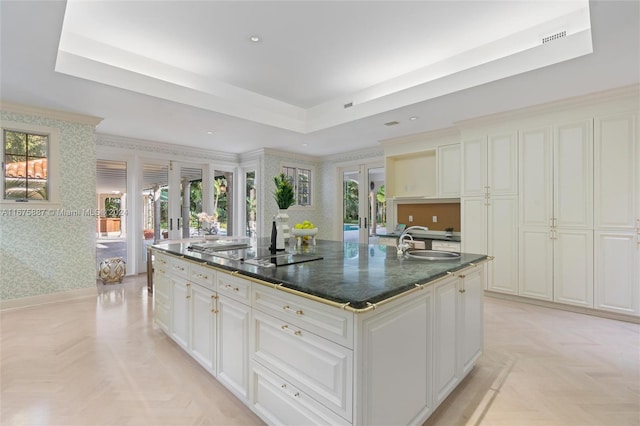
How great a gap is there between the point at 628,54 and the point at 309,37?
110 inches

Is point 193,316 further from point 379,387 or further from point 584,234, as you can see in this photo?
point 584,234

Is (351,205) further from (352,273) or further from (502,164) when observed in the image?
(352,273)

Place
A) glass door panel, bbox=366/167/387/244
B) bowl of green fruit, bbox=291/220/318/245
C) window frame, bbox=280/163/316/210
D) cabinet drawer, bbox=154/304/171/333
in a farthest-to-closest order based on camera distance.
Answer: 1. window frame, bbox=280/163/316/210
2. glass door panel, bbox=366/167/387/244
3. bowl of green fruit, bbox=291/220/318/245
4. cabinet drawer, bbox=154/304/171/333

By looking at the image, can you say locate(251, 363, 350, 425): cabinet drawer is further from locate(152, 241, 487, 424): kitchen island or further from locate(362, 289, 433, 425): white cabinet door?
locate(362, 289, 433, 425): white cabinet door

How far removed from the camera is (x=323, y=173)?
7.41 meters

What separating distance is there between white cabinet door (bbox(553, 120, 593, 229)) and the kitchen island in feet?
7.51

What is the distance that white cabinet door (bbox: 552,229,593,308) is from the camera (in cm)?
353

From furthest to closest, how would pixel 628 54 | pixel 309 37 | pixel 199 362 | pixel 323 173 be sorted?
pixel 323 173
pixel 309 37
pixel 628 54
pixel 199 362

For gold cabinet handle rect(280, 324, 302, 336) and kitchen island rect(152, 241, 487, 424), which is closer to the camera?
kitchen island rect(152, 241, 487, 424)

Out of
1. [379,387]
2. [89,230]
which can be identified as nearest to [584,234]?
[379,387]

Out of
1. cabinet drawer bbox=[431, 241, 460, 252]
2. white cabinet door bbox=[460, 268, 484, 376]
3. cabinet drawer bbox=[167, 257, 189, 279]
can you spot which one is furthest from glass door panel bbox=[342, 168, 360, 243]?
cabinet drawer bbox=[167, 257, 189, 279]

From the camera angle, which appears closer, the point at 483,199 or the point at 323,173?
the point at 483,199

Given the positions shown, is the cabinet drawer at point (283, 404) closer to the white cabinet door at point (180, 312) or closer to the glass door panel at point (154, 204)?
the white cabinet door at point (180, 312)

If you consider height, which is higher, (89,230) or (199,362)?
(89,230)
